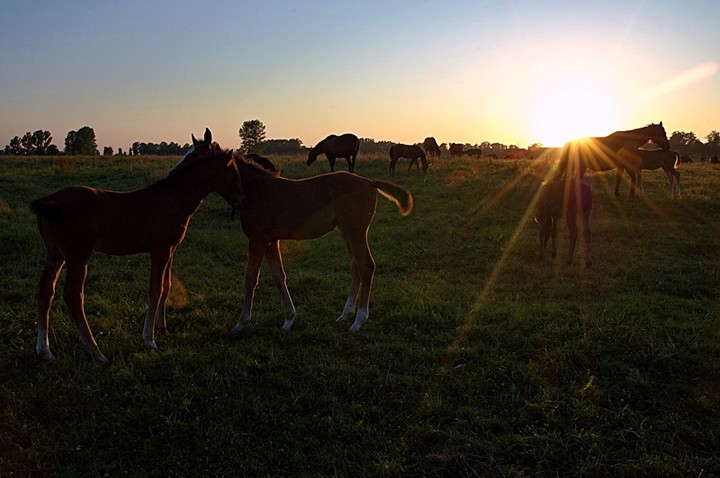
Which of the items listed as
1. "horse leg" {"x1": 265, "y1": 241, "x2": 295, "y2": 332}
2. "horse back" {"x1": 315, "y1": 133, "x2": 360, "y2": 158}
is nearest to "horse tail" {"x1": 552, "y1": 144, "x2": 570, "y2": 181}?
"horse leg" {"x1": 265, "y1": 241, "x2": 295, "y2": 332}

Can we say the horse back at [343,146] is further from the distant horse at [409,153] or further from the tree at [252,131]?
the tree at [252,131]

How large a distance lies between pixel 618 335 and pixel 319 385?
11.6 feet

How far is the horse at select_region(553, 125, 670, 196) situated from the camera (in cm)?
1316

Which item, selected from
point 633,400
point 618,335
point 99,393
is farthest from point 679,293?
point 99,393

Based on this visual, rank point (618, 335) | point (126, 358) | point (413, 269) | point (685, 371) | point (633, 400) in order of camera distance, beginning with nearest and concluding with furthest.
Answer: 1. point (633, 400)
2. point (685, 371)
3. point (126, 358)
4. point (618, 335)
5. point (413, 269)

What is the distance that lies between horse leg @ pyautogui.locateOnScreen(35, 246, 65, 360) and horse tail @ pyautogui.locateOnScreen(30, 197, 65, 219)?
1.86 feet

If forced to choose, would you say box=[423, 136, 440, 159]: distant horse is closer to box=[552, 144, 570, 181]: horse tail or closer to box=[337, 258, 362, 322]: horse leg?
box=[552, 144, 570, 181]: horse tail

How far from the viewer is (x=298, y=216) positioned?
6.06 metres

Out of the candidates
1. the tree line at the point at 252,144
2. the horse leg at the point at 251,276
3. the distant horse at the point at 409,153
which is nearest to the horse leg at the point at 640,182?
the distant horse at the point at 409,153

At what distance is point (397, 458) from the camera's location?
11.8ft

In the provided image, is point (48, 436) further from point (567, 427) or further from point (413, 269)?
point (413, 269)

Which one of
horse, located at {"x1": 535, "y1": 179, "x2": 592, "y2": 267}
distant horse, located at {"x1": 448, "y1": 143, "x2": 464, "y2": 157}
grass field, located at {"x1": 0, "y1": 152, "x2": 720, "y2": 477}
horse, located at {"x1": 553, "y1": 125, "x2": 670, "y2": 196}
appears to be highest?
distant horse, located at {"x1": 448, "y1": 143, "x2": 464, "y2": 157}

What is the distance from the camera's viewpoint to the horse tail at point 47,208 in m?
4.58

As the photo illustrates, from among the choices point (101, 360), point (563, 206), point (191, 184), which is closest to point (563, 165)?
point (563, 206)
